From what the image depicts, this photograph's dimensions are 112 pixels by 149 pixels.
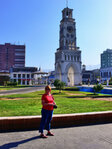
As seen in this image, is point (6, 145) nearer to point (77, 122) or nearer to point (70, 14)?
point (77, 122)

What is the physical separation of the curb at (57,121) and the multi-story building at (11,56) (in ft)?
387

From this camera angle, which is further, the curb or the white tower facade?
the white tower facade

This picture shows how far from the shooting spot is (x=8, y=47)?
404 ft

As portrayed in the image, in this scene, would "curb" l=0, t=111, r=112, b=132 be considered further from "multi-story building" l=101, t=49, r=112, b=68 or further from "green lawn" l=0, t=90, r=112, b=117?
"multi-story building" l=101, t=49, r=112, b=68

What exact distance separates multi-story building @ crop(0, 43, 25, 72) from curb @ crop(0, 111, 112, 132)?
118 metres

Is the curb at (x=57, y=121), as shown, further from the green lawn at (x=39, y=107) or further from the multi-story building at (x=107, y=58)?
the multi-story building at (x=107, y=58)

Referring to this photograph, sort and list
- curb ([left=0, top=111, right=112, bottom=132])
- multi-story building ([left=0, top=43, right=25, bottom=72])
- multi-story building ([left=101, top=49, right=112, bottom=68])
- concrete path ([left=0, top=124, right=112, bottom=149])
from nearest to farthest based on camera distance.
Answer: concrete path ([left=0, top=124, right=112, bottom=149]) < curb ([left=0, top=111, right=112, bottom=132]) < multi-story building ([left=0, top=43, right=25, bottom=72]) < multi-story building ([left=101, top=49, right=112, bottom=68])

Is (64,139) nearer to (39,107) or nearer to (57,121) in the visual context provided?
(57,121)

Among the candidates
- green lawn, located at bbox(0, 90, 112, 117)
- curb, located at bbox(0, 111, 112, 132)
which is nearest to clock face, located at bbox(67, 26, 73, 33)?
green lawn, located at bbox(0, 90, 112, 117)

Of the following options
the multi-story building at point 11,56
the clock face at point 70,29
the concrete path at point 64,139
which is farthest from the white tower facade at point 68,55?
the concrete path at point 64,139

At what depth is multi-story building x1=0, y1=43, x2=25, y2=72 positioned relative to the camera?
121562 millimetres

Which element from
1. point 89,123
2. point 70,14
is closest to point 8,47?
point 70,14

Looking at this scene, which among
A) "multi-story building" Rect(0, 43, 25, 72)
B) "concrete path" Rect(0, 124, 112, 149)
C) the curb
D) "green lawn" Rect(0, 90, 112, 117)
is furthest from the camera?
"multi-story building" Rect(0, 43, 25, 72)

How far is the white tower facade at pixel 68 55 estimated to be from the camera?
74.5m
